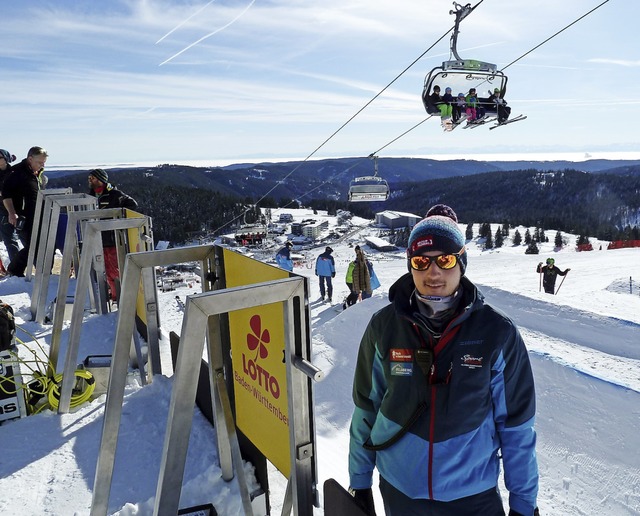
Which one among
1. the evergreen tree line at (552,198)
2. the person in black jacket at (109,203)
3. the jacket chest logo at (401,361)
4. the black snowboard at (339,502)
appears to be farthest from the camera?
the evergreen tree line at (552,198)

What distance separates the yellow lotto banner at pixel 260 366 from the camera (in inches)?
93.5

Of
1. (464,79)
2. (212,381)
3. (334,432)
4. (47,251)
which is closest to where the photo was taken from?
(212,381)

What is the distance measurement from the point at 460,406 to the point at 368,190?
16.5m

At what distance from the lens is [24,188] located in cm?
728

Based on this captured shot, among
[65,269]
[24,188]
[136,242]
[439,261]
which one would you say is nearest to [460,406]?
[439,261]

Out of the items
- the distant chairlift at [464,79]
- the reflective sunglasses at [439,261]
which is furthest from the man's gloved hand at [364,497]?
the distant chairlift at [464,79]

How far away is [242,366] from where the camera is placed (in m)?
2.85

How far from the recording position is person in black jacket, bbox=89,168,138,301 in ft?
20.4

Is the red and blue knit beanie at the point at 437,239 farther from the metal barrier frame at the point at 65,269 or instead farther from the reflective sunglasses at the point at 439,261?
the metal barrier frame at the point at 65,269

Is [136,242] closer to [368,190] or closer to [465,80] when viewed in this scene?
[465,80]

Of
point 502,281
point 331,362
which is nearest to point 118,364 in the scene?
point 331,362

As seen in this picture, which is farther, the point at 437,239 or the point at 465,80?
the point at 465,80

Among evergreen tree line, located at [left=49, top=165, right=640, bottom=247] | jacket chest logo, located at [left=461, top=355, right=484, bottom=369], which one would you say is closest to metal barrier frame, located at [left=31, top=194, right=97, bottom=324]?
jacket chest logo, located at [left=461, top=355, right=484, bottom=369]

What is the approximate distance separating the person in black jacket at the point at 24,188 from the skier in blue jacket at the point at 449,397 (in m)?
7.19
